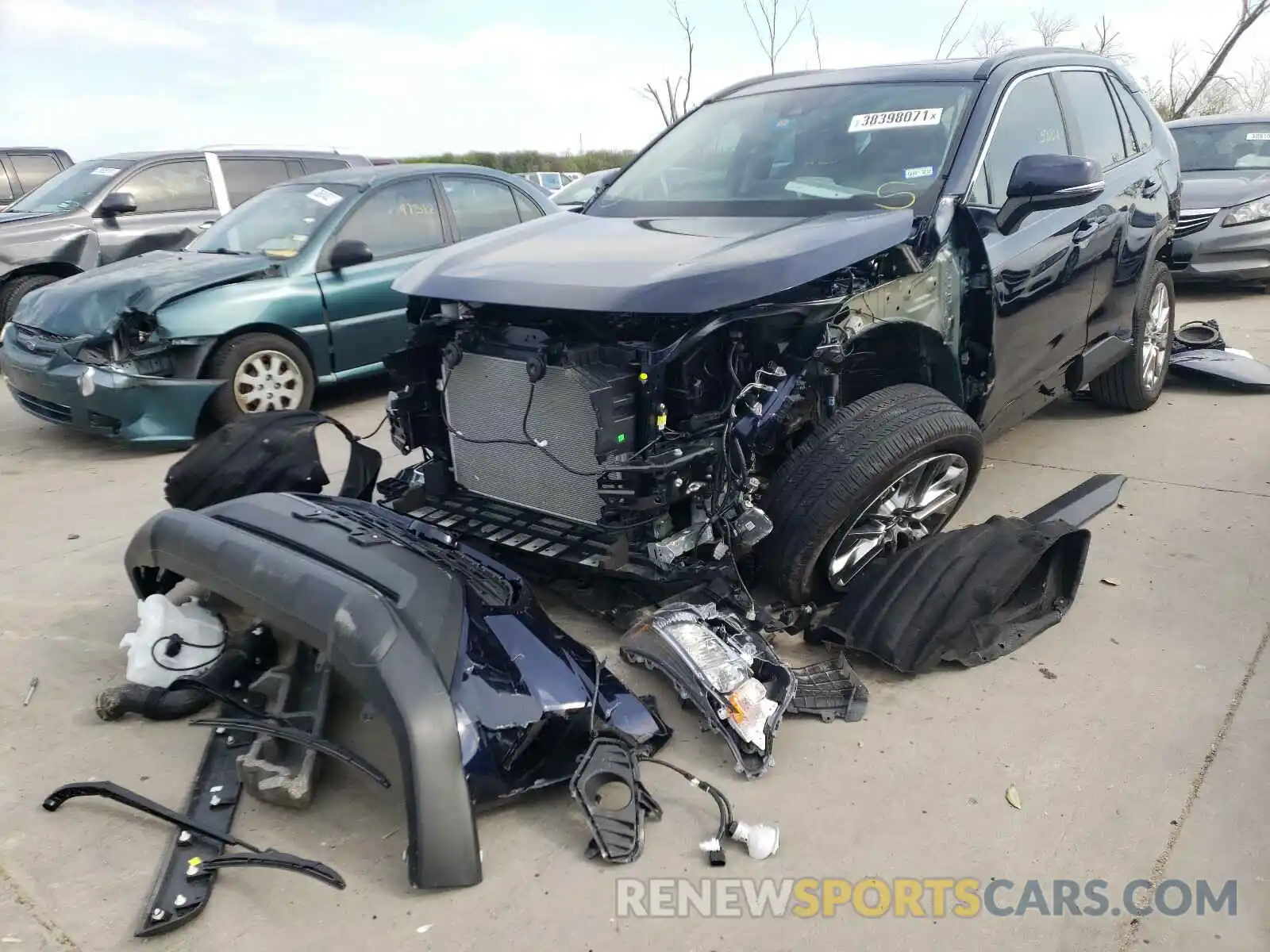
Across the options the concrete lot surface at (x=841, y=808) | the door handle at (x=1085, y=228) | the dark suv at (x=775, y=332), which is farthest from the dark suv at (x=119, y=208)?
the door handle at (x=1085, y=228)

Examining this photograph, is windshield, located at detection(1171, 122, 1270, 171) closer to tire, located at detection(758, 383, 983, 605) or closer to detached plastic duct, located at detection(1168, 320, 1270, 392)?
detached plastic duct, located at detection(1168, 320, 1270, 392)

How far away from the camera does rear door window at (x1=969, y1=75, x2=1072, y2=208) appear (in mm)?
3639

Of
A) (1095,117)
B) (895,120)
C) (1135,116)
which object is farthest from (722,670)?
(1135,116)

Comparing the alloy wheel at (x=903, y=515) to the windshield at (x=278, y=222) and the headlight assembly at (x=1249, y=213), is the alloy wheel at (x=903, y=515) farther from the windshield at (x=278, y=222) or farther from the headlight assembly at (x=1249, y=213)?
the headlight assembly at (x=1249, y=213)

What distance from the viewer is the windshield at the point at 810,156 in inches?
141

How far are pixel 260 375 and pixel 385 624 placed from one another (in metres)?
3.89

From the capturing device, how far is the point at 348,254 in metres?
5.95

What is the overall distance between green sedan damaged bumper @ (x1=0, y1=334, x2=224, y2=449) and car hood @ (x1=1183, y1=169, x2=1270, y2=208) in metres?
8.90

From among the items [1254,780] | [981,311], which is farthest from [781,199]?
[1254,780]

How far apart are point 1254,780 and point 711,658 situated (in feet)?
4.85

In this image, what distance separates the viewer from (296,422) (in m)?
4.00

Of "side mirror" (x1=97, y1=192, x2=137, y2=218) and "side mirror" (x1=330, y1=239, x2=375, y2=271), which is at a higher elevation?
"side mirror" (x1=97, y1=192, x2=137, y2=218)

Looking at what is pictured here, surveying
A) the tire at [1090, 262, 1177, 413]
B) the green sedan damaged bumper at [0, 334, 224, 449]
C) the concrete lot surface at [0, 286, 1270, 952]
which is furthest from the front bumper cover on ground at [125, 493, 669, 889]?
the tire at [1090, 262, 1177, 413]

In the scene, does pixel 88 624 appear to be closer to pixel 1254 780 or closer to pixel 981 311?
pixel 981 311
